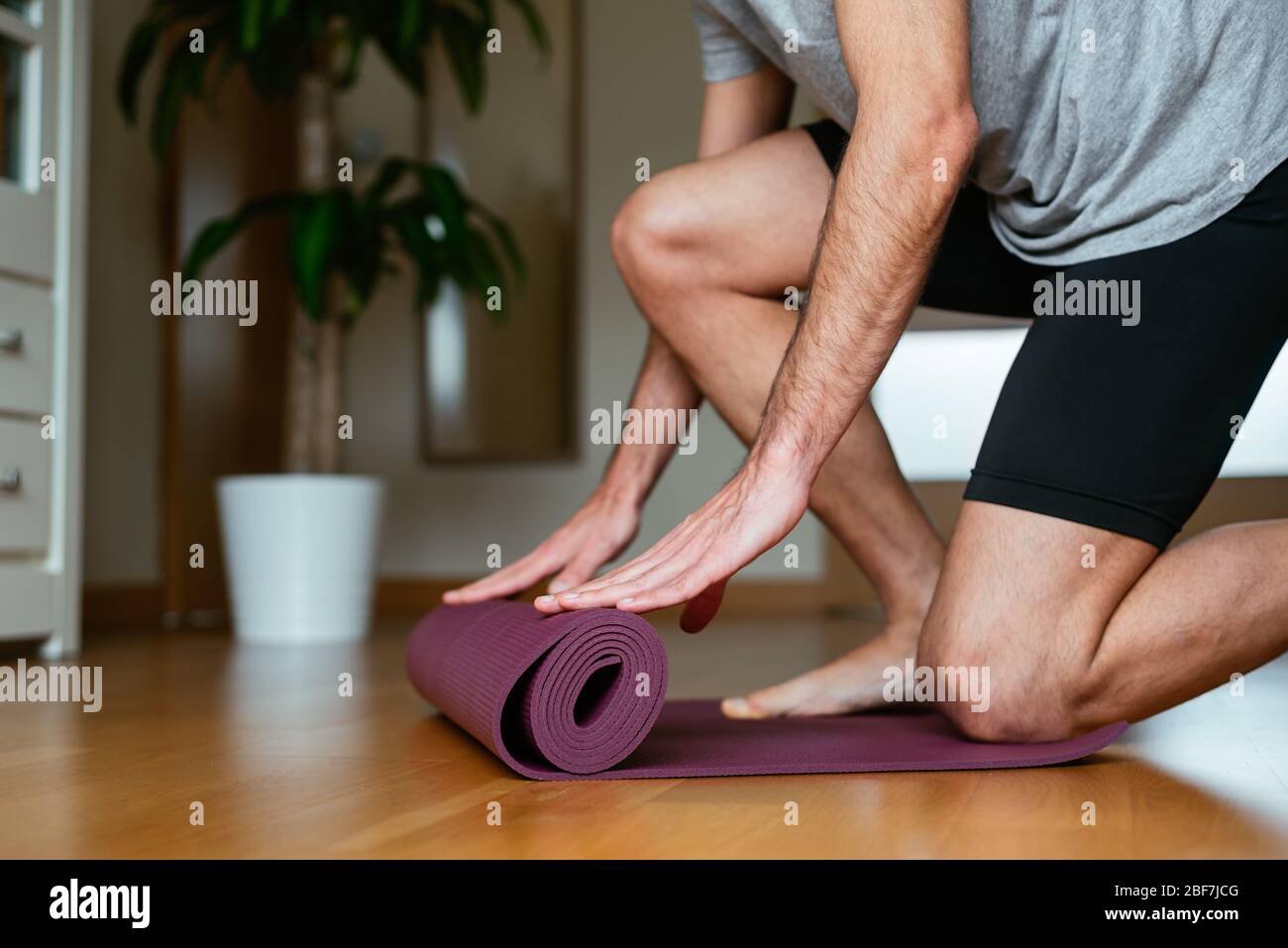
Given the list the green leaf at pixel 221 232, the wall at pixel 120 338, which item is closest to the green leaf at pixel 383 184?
the green leaf at pixel 221 232

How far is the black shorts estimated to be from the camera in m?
1.15

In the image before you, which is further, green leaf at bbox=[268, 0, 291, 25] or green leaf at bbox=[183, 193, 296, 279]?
green leaf at bbox=[183, 193, 296, 279]

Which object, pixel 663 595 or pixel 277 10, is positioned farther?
pixel 277 10

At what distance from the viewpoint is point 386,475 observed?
396cm

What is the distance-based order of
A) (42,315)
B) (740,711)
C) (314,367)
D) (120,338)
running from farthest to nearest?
(120,338)
(314,367)
(42,315)
(740,711)

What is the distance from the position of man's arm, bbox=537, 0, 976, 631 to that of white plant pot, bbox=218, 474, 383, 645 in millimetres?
1772

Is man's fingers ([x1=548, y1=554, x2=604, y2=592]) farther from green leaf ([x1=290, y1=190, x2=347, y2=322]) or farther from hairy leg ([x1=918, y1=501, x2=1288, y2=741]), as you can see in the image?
green leaf ([x1=290, y1=190, x2=347, y2=322])

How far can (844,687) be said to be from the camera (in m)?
1.40

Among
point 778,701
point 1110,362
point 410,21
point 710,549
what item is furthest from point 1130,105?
point 410,21

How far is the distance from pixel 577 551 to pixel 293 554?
1.46 meters

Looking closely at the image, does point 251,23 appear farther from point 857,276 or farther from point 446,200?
point 857,276

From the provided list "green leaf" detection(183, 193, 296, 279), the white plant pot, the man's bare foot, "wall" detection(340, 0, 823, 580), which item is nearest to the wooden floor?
the man's bare foot

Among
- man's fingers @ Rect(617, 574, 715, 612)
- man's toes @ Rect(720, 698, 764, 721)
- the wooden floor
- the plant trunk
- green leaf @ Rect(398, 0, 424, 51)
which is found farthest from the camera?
the plant trunk
